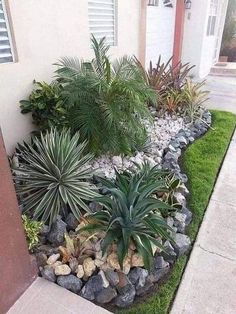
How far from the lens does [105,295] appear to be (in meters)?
1.89

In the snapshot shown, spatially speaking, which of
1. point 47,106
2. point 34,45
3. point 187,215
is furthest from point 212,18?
point 187,215

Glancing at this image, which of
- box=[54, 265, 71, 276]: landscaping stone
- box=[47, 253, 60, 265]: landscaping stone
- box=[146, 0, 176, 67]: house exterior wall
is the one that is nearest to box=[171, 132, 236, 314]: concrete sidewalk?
box=[54, 265, 71, 276]: landscaping stone

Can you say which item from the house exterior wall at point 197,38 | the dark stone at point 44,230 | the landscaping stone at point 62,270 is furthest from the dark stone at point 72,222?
the house exterior wall at point 197,38

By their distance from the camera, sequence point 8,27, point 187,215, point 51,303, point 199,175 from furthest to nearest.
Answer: point 199,175 < point 8,27 < point 187,215 < point 51,303

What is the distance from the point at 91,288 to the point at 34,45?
2.53 meters

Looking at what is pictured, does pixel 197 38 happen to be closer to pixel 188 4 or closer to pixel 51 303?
pixel 188 4

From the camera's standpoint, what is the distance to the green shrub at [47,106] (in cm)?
297

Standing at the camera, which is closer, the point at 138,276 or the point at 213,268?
the point at 138,276

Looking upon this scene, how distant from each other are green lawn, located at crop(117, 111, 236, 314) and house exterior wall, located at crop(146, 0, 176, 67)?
2282mm

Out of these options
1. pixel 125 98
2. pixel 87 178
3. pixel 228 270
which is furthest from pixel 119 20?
pixel 228 270

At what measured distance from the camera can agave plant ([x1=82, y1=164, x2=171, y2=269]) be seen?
1.95 metres

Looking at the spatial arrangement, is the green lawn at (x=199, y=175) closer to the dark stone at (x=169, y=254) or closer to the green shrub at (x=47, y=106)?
the dark stone at (x=169, y=254)

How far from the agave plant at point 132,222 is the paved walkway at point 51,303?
0.37 m

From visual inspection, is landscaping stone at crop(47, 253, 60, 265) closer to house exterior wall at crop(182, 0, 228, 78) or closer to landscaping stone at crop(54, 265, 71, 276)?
landscaping stone at crop(54, 265, 71, 276)
